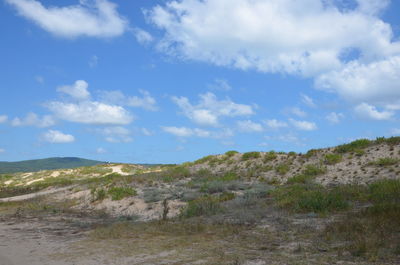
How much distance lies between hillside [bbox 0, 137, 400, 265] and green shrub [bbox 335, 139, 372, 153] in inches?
2.8

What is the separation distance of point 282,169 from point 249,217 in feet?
43.7

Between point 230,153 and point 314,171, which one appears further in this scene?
point 230,153

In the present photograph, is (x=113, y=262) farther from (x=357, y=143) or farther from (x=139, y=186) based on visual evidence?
(x=357, y=143)

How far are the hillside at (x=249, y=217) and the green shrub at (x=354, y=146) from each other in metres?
0.07

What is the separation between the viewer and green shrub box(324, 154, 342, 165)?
25111 mm

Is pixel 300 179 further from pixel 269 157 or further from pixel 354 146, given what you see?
pixel 269 157

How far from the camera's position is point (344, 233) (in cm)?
1023

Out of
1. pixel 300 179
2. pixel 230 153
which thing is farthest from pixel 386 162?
pixel 230 153

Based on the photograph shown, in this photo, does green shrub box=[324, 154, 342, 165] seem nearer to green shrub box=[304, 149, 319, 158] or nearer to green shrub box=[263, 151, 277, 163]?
green shrub box=[304, 149, 319, 158]

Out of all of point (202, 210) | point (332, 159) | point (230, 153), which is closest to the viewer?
point (202, 210)

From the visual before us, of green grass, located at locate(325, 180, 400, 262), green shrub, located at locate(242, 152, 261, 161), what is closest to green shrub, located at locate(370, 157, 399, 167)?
green grass, located at locate(325, 180, 400, 262)

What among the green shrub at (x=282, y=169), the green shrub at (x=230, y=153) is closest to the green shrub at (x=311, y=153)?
the green shrub at (x=282, y=169)

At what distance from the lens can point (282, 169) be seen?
86.7 ft

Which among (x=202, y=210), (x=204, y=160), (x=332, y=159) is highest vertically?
(x=204, y=160)
